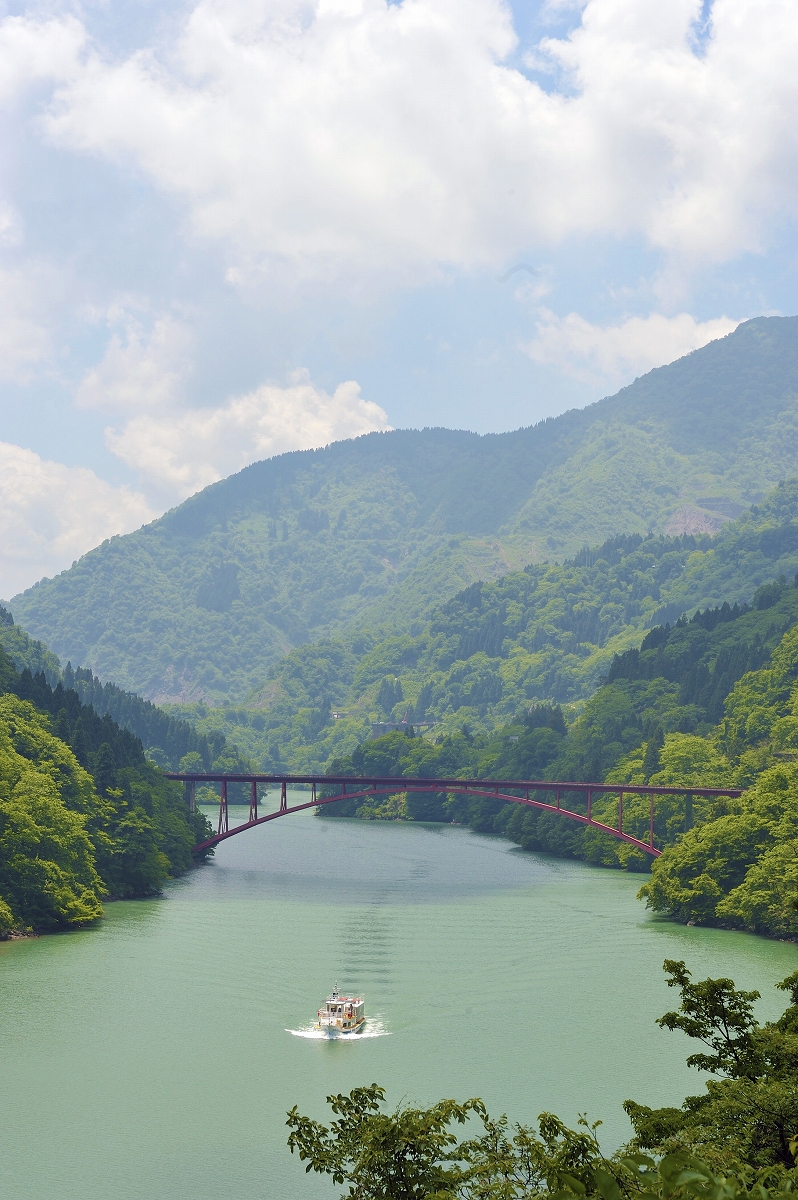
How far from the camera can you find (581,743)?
121500 millimetres

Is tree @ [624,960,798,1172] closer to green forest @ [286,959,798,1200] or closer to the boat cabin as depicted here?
green forest @ [286,959,798,1200]

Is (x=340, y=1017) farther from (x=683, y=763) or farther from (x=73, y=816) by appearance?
(x=683, y=763)

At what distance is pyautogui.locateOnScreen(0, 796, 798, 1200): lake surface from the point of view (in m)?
33.8

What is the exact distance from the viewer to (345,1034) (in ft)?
146

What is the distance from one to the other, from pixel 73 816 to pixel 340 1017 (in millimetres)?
24579

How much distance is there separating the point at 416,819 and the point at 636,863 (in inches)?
2057

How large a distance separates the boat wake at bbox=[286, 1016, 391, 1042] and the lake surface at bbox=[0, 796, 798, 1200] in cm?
18

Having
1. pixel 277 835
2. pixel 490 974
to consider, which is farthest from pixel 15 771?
pixel 277 835

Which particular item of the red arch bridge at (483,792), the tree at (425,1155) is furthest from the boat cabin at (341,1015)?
the red arch bridge at (483,792)

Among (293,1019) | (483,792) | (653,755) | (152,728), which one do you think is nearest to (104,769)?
(483,792)

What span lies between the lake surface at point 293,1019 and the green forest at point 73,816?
204 cm

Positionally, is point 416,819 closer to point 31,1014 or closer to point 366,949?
point 366,949

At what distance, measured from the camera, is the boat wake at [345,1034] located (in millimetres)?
44094

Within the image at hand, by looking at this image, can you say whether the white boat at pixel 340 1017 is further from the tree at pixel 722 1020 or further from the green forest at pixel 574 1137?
the tree at pixel 722 1020
